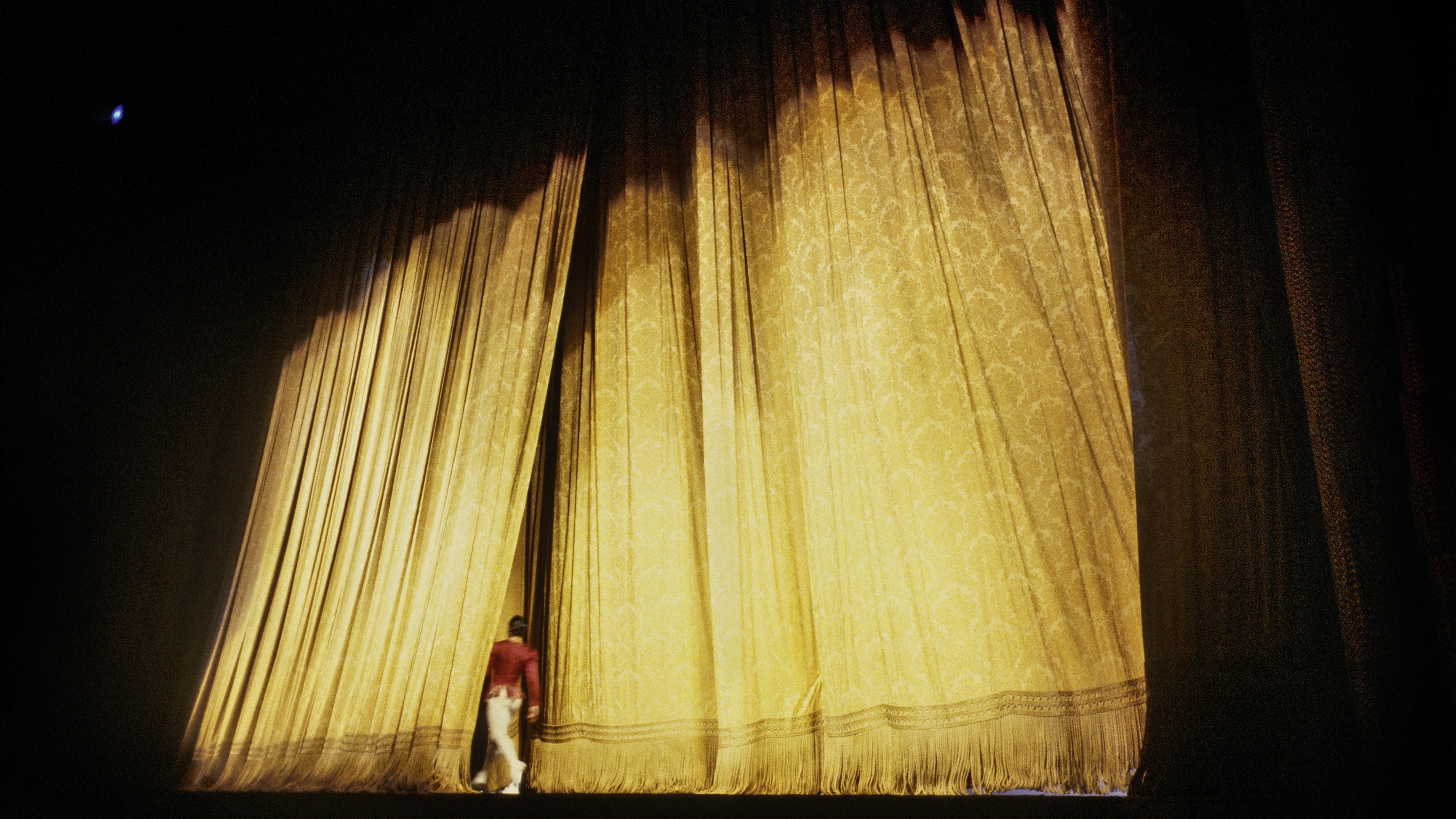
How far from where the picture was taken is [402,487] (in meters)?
3.80

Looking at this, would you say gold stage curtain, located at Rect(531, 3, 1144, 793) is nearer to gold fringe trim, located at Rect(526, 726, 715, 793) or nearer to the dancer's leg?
gold fringe trim, located at Rect(526, 726, 715, 793)

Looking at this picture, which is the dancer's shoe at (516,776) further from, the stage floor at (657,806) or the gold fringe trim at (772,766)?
the gold fringe trim at (772,766)

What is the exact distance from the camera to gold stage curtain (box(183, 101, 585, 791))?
3408mm

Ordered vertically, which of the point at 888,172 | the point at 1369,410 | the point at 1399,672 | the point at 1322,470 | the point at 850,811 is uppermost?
the point at 888,172

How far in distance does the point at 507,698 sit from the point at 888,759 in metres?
1.59

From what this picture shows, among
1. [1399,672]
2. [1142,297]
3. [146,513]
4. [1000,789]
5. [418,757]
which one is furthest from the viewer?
[146,513]

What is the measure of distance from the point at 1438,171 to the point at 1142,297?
638mm

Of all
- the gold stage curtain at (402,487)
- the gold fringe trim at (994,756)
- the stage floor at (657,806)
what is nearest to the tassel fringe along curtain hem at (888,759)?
the gold fringe trim at (994,756)

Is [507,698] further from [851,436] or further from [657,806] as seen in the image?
[851,436]

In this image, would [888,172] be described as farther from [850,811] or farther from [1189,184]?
[850,811]

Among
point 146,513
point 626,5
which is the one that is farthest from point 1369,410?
point 146,513

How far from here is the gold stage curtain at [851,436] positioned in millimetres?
2793

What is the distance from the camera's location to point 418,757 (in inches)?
129

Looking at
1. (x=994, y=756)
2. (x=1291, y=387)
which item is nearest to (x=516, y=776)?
(x=994, y=756)
